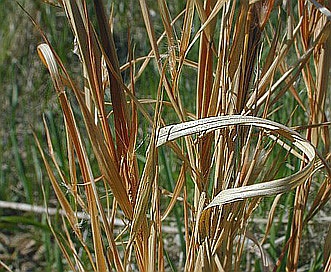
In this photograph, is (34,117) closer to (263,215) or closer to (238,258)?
(263,215)

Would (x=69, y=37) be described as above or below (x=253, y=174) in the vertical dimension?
below

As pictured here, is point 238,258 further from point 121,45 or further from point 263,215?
point 121,45

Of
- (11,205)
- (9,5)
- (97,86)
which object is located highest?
(97,86)

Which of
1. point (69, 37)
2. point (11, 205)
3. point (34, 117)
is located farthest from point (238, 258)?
point (69, 37)

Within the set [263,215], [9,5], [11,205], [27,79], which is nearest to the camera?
[263,215]

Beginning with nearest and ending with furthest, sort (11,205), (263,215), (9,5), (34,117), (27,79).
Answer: (263,215) < (11,205) < (34,117) < (27,79) < (9,5)

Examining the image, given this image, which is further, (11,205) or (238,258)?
(11,205)

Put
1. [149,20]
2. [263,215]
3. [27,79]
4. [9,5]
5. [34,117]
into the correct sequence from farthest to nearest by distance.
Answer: [9,5] < [27,79] < [34,117] < [263,215] < [149,20]

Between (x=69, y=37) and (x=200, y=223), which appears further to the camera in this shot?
(x=69, y=37)

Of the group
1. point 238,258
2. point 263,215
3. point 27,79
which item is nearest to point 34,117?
point 27,79
